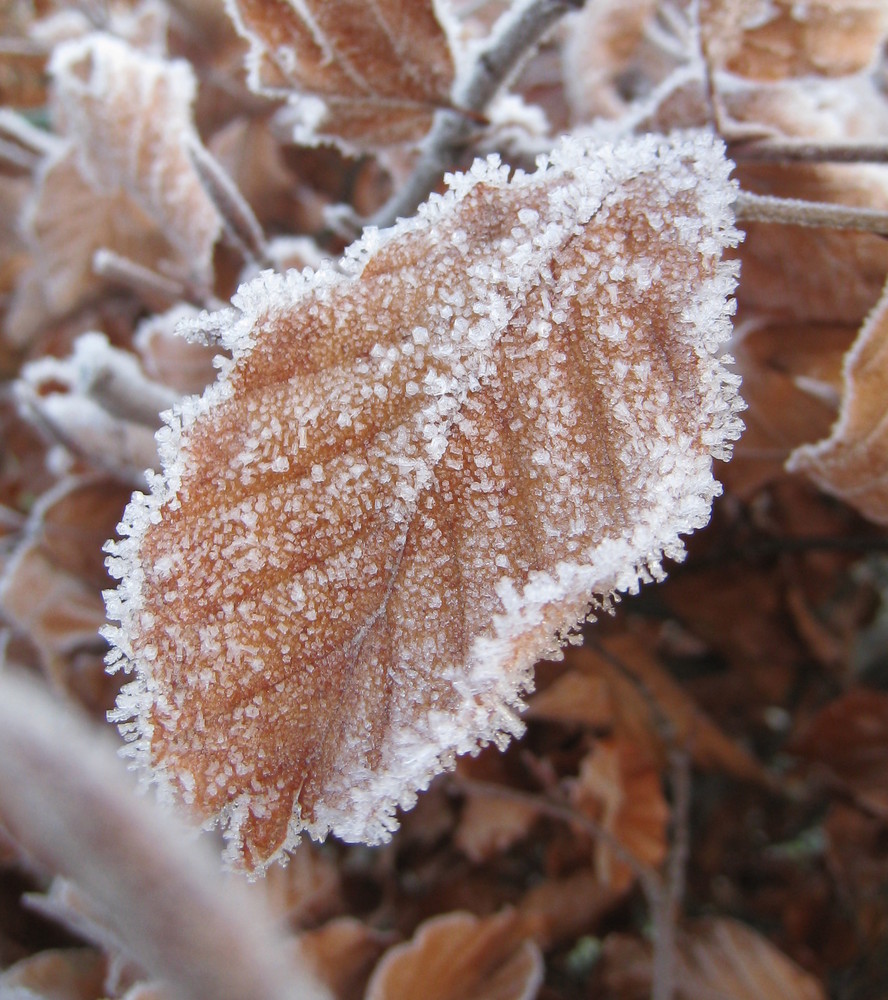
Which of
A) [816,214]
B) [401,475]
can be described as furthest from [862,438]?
[401,475]

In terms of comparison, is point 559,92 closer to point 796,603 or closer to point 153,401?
point 153,401

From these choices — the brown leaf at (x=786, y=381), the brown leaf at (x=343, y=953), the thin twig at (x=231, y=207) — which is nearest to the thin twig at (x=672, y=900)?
the brown leaf at (x=343, y=953)

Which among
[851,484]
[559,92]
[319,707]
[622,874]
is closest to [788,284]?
[851,484]

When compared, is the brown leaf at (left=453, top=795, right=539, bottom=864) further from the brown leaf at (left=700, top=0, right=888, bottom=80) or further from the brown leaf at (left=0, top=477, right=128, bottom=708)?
the brown leaf at (left=700, top=0, right=888, bottom=80)

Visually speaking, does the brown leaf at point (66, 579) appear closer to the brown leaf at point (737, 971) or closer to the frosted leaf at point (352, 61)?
the frosted leaf at point (352, 61)

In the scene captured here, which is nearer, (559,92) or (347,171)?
(559,92)

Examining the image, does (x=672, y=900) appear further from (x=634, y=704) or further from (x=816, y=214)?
(x=816, y=214)
